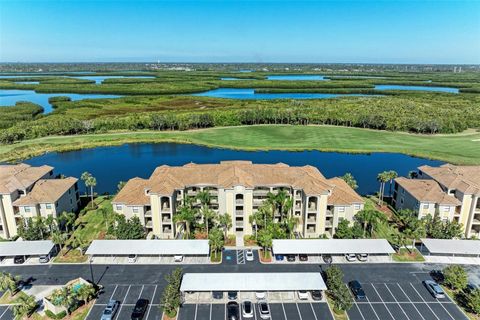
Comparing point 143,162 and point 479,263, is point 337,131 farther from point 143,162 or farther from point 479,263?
point 479,263

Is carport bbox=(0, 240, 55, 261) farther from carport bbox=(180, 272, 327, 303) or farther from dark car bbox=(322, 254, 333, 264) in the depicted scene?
dark car bbox=(322, 254, 333, 264)

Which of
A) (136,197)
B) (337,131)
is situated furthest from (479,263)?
(337,131)

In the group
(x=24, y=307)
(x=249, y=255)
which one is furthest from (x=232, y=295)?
(x=24, y=307)

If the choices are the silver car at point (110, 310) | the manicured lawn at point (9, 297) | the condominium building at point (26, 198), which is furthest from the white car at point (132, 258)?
the condominium building at point (26, 198)

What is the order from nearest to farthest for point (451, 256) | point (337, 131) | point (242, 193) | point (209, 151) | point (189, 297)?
point (189, 297) → point (451, 256) → point (242, 193) → point (209, 151) → point (337, 131)

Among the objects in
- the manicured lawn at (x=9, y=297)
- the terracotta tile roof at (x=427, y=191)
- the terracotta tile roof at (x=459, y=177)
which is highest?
the terracotta tile roof at (x=459, y=177)

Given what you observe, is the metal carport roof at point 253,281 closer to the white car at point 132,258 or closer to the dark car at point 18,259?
the white car at point 132,258

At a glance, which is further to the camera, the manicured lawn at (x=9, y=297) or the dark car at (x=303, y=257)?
the dark car at (x=303, y=257)

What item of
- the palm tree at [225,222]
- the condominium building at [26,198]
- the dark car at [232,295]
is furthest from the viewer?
the condominium building at [26,198]
